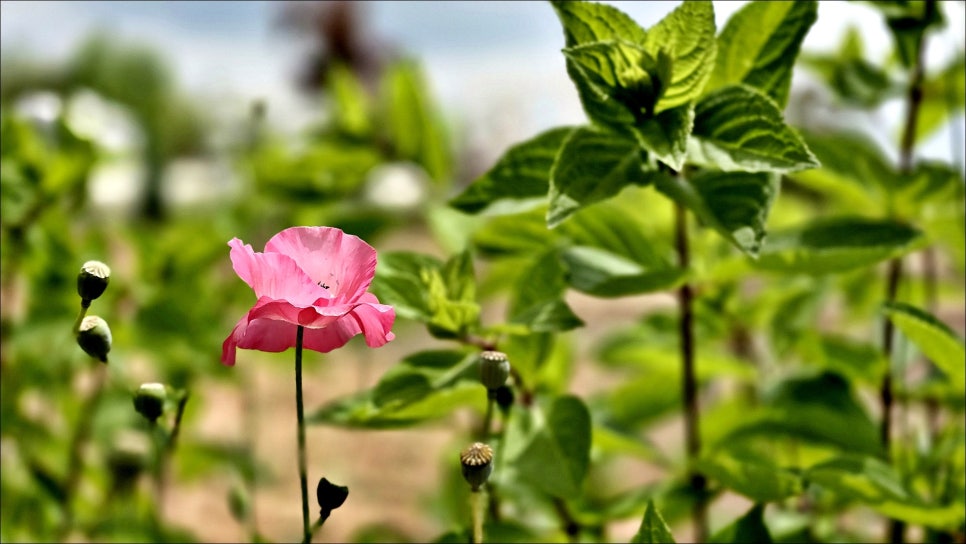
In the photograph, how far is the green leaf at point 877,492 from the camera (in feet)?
1.39

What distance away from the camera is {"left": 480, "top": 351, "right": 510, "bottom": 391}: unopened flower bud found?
0.34 m

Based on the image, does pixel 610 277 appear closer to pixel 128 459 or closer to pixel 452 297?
pixel 452 297

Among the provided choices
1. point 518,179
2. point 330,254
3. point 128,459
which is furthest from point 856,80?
point 128,459

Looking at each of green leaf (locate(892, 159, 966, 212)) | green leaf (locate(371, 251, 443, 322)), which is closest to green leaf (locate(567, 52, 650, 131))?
green leaf (locate(371, 251, 443, 322))

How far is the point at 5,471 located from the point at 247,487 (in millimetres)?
176

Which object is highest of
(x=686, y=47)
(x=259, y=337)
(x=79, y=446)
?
(x=686, y=47)

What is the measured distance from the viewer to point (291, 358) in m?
0.81

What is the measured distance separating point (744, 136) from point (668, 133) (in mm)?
29

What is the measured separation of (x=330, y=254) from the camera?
1.09 ft

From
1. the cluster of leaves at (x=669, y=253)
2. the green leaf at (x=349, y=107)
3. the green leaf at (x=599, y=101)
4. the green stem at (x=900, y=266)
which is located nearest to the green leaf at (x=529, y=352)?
the cluster of leaves at (x=669, y=253)

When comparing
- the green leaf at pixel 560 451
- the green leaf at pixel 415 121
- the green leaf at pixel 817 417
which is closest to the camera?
the green leaf at pixel 560 451

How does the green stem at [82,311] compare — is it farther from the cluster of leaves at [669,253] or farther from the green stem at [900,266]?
the green stem at [900,266]

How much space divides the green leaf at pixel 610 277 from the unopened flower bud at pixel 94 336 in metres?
0.19

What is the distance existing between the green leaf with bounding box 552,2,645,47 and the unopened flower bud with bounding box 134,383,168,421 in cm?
21
